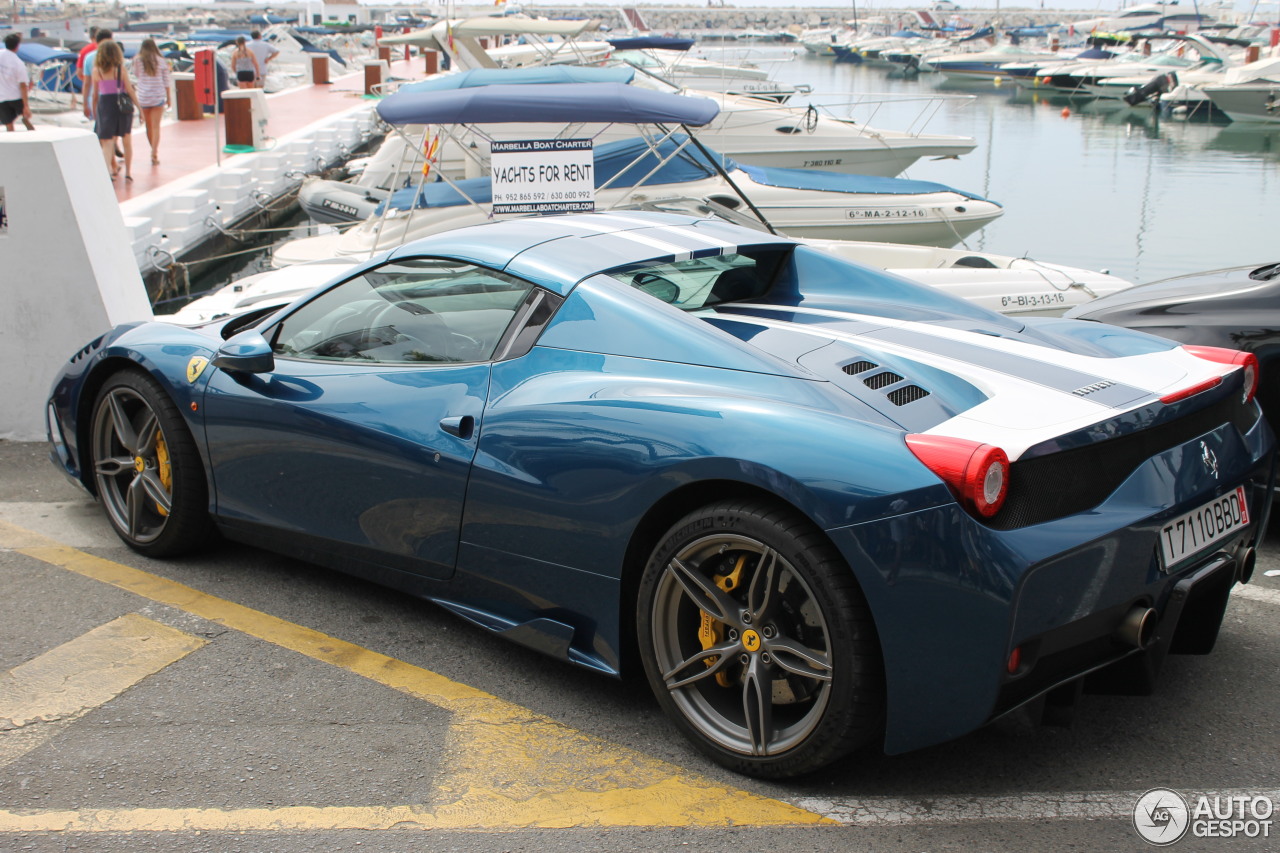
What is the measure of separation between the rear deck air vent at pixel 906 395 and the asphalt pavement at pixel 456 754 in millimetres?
877

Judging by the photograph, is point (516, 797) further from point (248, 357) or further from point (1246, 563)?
point (1246, 563)

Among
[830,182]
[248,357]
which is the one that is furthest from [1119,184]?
[248,357]

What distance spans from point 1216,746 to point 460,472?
7.05 ft

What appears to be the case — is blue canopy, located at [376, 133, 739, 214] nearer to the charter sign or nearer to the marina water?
the charter sign

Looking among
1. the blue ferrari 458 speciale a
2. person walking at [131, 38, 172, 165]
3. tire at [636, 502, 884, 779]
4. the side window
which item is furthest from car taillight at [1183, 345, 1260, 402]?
person walking at [131, 38, 172, 165]

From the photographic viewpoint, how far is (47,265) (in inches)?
227

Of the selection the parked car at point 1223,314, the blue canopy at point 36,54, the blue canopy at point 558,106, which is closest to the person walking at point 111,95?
the blue canopy at point 558,106

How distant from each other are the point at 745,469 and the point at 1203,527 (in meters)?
1.16

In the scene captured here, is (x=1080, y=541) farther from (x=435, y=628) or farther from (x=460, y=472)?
(x=435, y=628)

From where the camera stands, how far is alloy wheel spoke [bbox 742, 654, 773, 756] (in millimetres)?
2838

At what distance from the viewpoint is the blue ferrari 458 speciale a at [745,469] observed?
256cm

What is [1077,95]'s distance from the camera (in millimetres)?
46688

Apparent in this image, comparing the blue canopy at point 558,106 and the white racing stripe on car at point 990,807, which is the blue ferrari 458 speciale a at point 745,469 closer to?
the white racing stripe on car at point 990,807

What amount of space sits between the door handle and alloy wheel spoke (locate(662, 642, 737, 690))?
0.90 m
